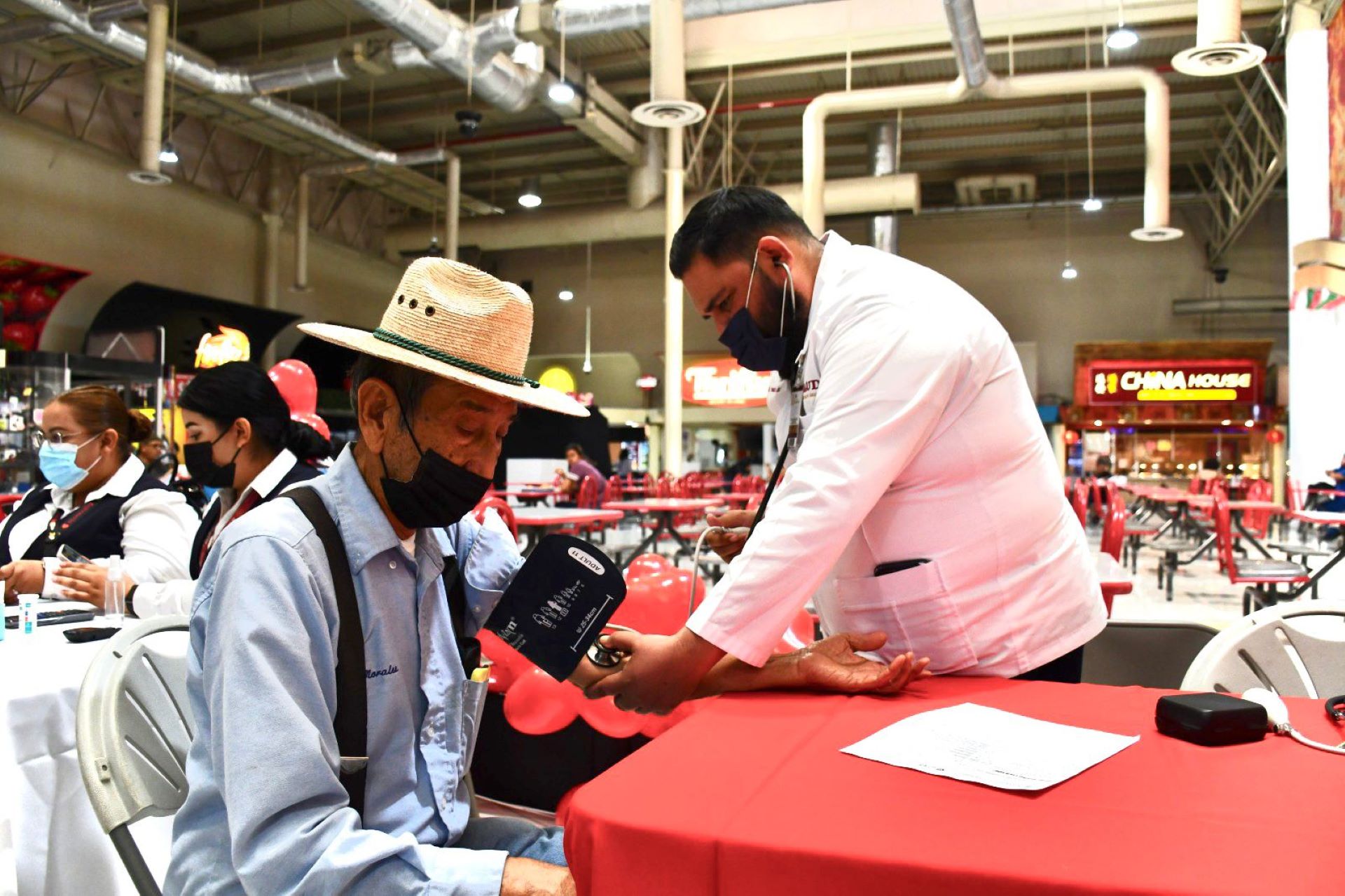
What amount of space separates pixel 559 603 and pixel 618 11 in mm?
9693

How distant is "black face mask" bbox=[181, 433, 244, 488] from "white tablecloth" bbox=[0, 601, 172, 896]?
795mm

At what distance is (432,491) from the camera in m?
1.25

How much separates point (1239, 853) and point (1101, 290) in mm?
19639

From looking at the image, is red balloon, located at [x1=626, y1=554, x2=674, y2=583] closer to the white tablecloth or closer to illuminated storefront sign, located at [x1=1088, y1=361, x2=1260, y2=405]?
the white tablecloth

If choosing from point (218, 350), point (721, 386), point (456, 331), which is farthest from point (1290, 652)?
point (721, 386)

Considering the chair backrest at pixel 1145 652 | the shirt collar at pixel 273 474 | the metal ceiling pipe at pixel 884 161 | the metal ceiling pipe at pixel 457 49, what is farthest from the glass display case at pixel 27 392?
the metal ceiling pipe at pixel 884 161

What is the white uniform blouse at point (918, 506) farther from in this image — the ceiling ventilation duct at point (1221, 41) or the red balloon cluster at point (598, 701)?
the ceiling ventilation duct at point (1221, 41)

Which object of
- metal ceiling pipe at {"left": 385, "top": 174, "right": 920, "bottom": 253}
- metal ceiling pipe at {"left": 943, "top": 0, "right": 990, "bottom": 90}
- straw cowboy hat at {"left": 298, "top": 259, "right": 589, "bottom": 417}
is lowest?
straw cowboy hat at {"left": 298, "top": 259, "right": 589, "bottom": 417}

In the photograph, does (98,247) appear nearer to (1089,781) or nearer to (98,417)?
(98,417)

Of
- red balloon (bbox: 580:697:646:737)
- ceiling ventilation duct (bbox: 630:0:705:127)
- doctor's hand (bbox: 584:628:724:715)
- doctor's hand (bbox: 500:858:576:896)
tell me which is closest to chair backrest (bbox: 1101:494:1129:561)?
red balloon (bbox: 580:697:646:737)

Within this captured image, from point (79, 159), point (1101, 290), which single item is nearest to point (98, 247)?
point (79, 159)

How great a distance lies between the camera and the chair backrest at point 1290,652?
1864 millimetres

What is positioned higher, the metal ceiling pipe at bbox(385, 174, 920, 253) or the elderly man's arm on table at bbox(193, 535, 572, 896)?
the metal ceiling pipe at bbox(385, 174, 920, 253)

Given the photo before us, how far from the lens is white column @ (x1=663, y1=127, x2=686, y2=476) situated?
13.3 meters
